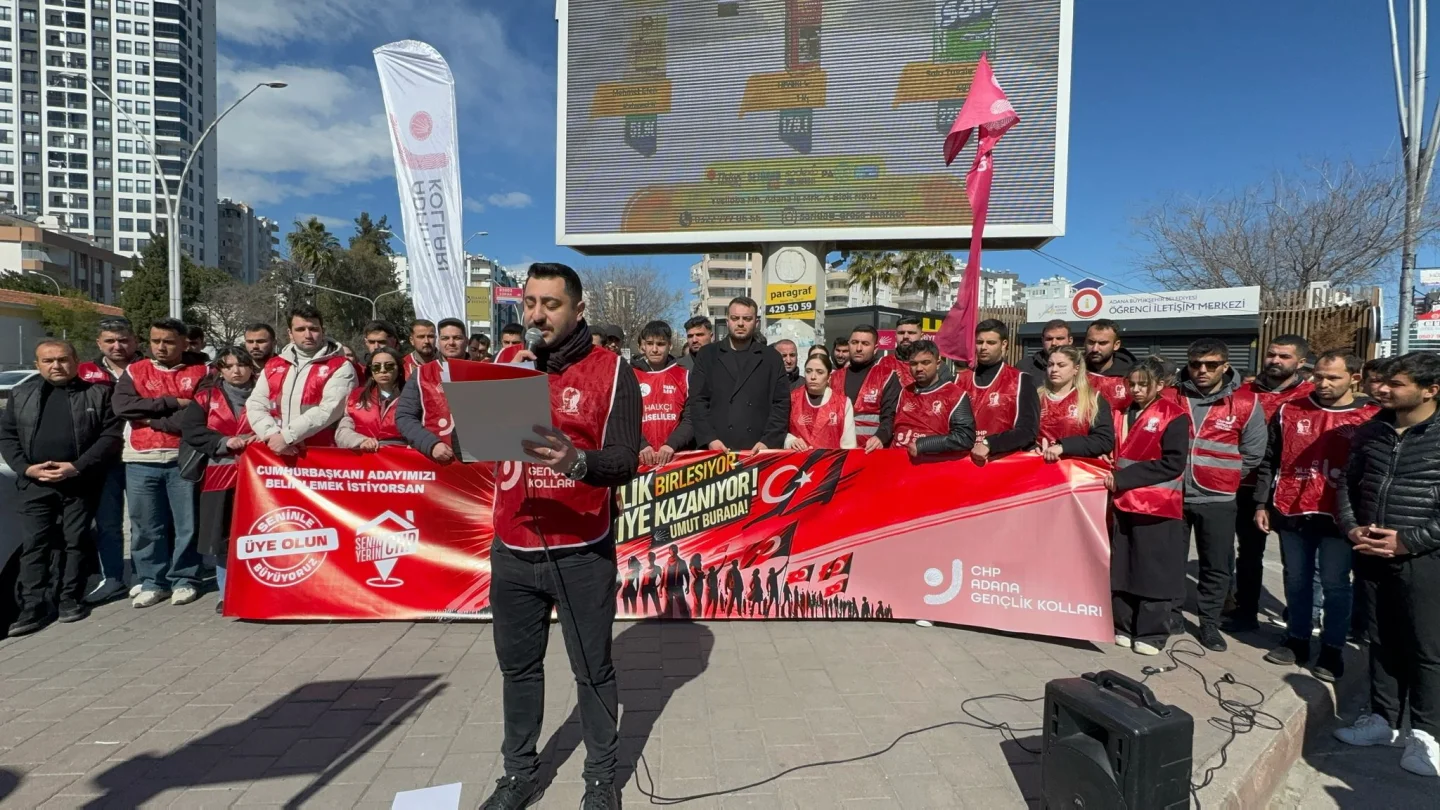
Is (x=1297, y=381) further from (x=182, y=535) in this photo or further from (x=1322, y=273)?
(x=1322, y=273)

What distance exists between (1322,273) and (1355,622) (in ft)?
64.0

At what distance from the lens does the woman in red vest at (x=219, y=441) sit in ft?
15.1

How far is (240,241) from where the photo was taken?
4294 inches

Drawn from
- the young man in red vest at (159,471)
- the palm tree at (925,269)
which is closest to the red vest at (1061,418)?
the young man in red vest at (159,471)

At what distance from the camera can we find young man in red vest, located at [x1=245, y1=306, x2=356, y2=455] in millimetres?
4508

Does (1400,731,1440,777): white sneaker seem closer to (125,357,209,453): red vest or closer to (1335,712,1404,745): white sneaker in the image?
(1335,712,1404,745): white sneaker

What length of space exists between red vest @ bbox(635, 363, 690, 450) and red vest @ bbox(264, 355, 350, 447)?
2272 mm

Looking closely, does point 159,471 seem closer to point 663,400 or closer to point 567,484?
point 663,400

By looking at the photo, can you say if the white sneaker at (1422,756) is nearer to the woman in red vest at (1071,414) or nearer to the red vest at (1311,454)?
the red vest at (1311,454)

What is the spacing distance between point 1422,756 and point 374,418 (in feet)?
19.6

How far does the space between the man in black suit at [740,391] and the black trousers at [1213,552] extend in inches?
110

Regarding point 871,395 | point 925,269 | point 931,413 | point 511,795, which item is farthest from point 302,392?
point 925,269

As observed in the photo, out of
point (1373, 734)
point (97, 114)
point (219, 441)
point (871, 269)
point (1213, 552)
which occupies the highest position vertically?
point (97, 114)

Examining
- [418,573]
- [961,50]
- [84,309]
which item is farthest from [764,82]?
[84,309]
